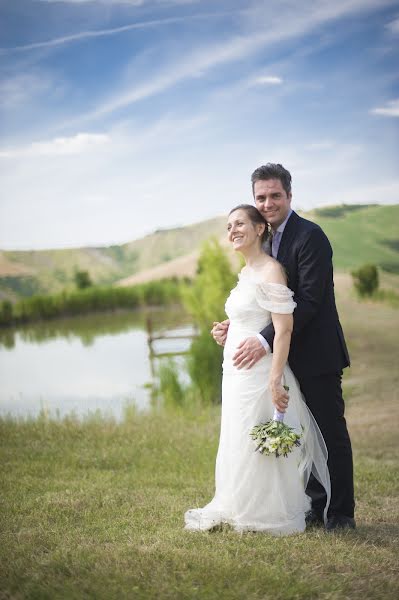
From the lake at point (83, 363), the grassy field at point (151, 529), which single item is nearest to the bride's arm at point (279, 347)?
the grassy field at point (151, 529)

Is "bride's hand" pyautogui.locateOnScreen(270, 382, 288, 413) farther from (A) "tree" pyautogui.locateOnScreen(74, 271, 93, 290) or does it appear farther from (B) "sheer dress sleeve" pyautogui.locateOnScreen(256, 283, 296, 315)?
(A) "tree" pyautogui.locateOnScreen(74, 271, 93, 290)

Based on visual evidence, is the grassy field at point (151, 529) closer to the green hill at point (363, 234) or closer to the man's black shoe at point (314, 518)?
the man's black shoe at point (314, 518)

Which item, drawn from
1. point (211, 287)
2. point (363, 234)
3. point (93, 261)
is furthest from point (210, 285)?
point (93, 261)

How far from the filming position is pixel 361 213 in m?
34.7

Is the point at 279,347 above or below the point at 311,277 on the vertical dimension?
below

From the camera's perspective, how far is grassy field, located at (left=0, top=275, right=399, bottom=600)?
2518 millimetres

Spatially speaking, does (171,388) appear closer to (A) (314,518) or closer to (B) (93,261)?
(A) (314,518)

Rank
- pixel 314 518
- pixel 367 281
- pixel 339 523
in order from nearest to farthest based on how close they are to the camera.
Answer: pixel 339 523
pixel 314 518
pixel 367 281

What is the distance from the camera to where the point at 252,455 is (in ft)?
10.4

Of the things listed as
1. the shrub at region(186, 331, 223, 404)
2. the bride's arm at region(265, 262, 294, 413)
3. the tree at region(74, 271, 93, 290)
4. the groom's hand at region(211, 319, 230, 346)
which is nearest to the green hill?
the tree at region(74, 271, 93, 290)

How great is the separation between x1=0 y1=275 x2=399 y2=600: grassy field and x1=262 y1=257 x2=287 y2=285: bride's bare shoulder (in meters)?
1.30

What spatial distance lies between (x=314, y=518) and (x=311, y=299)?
1.32m

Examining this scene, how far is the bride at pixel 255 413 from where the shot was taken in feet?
10.4

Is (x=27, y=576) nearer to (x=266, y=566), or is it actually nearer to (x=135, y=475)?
(x=266, y=566)
